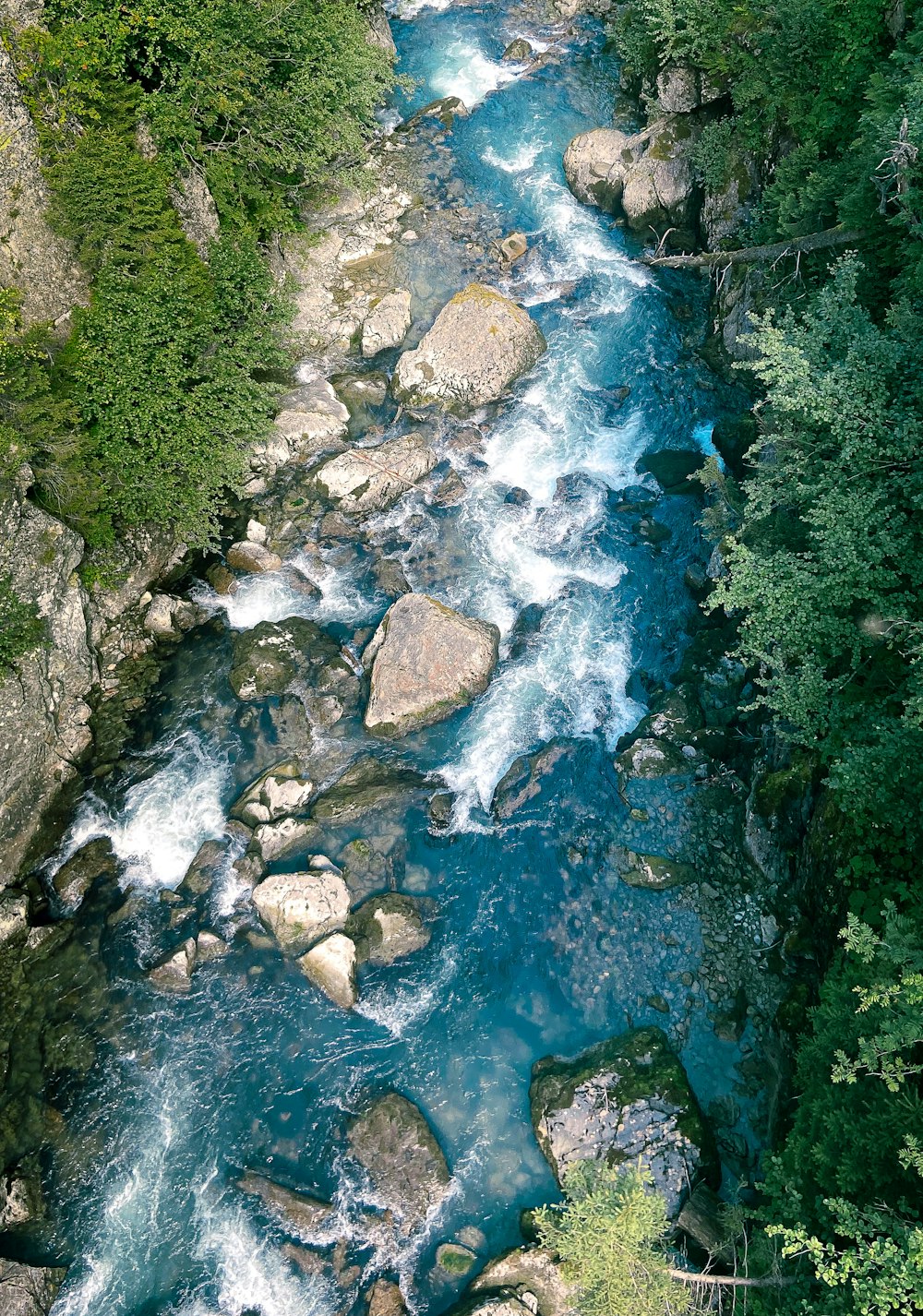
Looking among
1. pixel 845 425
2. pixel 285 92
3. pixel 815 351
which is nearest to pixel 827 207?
pixel 815 351

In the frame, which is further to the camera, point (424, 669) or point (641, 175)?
point (641, 175)

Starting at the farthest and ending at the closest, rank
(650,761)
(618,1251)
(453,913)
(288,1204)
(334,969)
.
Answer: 1. (650,761)
2. (453,913)
3. (334,969)
4. (288,1204)
5. (618,1251)

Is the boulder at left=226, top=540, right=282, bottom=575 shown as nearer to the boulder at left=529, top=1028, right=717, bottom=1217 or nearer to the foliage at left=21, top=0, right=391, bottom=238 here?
the foliage at left=21, top=0, right=391, bottom=238

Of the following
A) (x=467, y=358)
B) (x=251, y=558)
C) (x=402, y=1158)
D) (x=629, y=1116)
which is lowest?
(x=629, y=1116)

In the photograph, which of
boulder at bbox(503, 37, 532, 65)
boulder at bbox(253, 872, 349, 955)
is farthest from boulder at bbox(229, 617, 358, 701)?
boulder at bbox(503, 37, 532, 65)

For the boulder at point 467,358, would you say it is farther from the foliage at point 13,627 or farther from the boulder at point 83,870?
the boulder at point 83,870

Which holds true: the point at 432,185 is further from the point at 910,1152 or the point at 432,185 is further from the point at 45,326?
the point at 910,1152

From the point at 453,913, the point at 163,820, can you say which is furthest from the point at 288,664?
the point at 453,913

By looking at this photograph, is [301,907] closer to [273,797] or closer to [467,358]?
[273,797]
